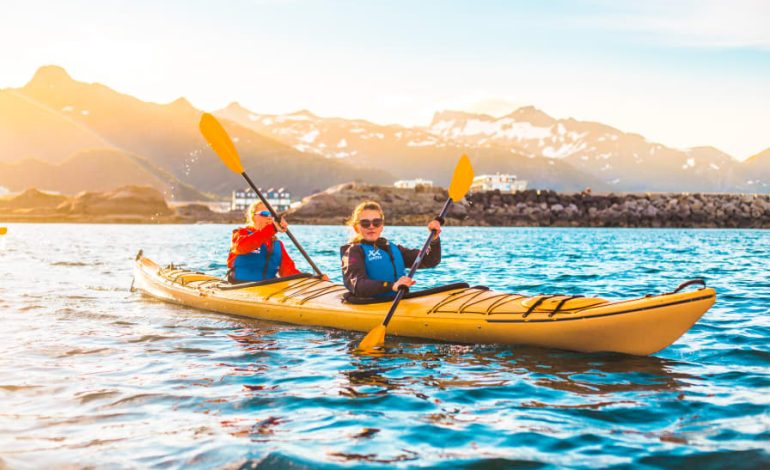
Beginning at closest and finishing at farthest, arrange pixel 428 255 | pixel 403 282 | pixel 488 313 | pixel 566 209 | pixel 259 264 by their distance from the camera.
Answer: pixel 488 313, pixel 403 282, pixel 428 255, pixel 259 264, pixel 566 209

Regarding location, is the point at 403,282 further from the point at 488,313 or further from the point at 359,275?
the point at 488,313

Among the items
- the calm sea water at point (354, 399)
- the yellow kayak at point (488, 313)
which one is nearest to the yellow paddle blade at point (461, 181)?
the yellow kayak at point (488, 313)

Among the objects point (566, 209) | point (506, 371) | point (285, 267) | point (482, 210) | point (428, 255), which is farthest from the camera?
point (482, 210)

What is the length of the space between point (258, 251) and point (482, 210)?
59926mm

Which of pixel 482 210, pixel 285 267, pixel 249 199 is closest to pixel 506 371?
pixel 285 267

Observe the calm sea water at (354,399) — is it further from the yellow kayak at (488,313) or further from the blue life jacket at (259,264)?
the blue life jacket at (259,264)

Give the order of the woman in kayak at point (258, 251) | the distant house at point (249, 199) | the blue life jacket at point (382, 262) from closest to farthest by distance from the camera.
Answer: the blue life jacket at point (382, 262)
the woman in kayak at point (258, 251)
the distant house at point (249, 199)

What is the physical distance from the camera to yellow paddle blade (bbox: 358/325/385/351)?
7.11m

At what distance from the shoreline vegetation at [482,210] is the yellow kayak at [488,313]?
191ft

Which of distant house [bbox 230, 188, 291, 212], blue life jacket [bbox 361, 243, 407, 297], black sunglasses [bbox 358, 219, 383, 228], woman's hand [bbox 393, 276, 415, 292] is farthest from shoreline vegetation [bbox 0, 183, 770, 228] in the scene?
woman's hand [bbox 393, 276, 415, 292]

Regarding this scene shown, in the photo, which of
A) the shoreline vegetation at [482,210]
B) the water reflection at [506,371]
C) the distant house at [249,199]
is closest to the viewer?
the water reflection at [506,371]

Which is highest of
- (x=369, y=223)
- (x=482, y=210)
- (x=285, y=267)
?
(x=482, y=210)

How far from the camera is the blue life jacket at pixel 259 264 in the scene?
383 inches

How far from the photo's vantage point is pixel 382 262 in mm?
7691
